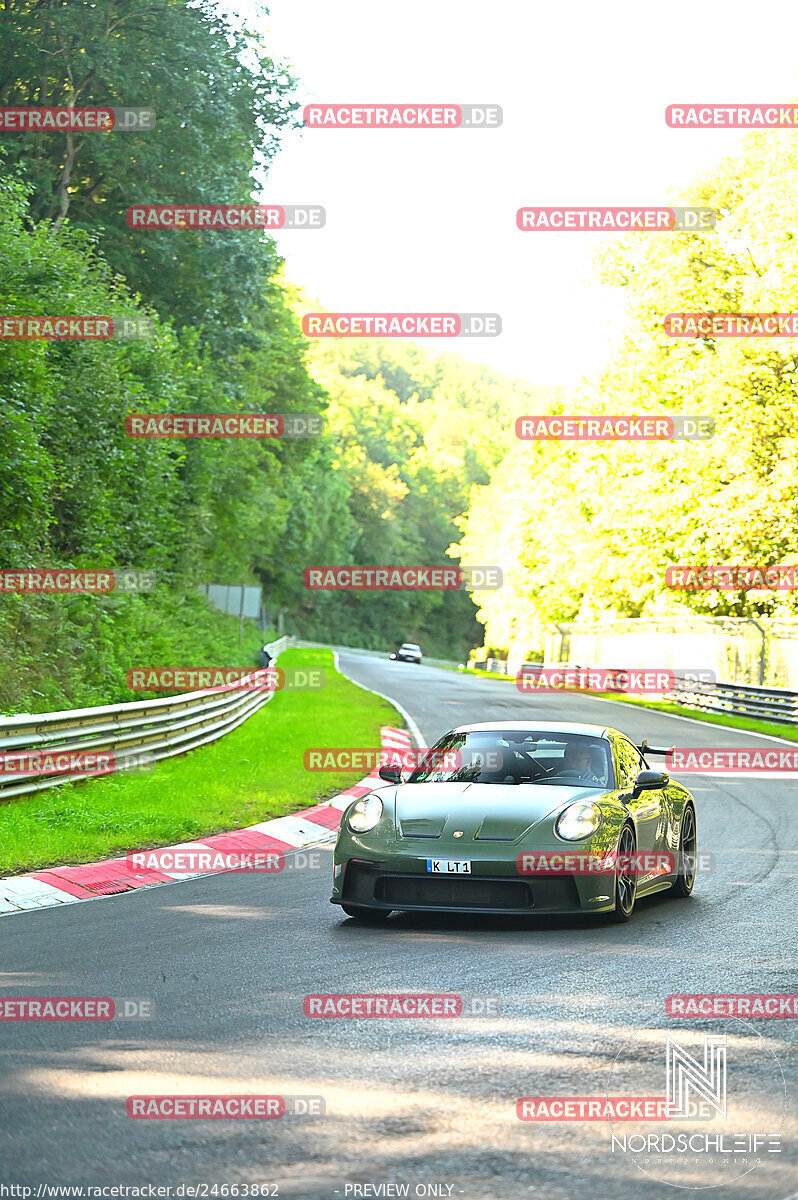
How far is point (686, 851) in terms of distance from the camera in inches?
419

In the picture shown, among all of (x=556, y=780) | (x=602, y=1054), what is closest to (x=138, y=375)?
(x=556, y=780)

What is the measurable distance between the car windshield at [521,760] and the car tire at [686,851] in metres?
1.10

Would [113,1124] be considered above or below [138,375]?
below

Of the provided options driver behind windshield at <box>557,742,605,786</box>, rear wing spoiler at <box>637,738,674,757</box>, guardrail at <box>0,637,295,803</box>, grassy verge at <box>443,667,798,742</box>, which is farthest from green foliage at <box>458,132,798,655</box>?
driver behind windshield at <box>557,742,605,786</box>

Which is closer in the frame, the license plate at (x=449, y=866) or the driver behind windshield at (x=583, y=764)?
the license plate at (x=449, y=866)

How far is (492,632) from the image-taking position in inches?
3787

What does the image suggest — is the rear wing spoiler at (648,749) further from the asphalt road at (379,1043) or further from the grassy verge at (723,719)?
the grassy verge at (723,719)

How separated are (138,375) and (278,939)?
73.9 feet

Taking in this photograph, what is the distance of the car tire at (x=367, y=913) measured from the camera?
8914 mm

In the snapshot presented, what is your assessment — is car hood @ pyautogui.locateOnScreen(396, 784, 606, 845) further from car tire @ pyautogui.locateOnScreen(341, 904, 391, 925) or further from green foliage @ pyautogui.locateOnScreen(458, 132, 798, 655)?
green foliage @ pyautogui.locateOnScreen(458, 132, 798, 655)

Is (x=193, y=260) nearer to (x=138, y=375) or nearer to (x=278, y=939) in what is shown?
(x=138, y=375)

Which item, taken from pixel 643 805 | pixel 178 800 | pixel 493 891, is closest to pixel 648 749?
pixel 643 805

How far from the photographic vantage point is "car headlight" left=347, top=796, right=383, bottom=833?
9.10 m

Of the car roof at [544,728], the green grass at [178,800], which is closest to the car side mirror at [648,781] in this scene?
the car roof at [544,728]
